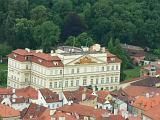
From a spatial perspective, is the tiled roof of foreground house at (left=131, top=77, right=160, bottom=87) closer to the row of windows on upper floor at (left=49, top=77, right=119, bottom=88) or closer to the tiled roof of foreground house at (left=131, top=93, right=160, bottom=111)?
the row of windows on upper floor at (left=49, top=77, right=119, bottom=88)

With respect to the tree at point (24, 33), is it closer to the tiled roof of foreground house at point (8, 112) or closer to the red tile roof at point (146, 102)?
the red tile roof at point (146, 102)

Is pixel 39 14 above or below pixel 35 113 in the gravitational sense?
above

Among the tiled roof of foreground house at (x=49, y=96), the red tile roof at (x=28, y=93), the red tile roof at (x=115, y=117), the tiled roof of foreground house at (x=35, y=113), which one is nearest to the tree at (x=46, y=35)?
the red tile roof at (x=28, y=93)

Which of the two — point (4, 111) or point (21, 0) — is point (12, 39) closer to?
point (21, 0)

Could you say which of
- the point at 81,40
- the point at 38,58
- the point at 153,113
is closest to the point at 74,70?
the point at 38,58

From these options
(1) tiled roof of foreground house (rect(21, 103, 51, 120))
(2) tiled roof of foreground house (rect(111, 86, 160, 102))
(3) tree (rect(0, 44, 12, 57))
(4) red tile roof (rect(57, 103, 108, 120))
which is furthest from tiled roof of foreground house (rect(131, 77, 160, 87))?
(3) tree (rect(0, 44, 12, 57))

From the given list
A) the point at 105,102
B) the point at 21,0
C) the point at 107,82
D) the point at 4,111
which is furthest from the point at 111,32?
the point at 4,111

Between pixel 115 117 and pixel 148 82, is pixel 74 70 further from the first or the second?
pixel 115 117
